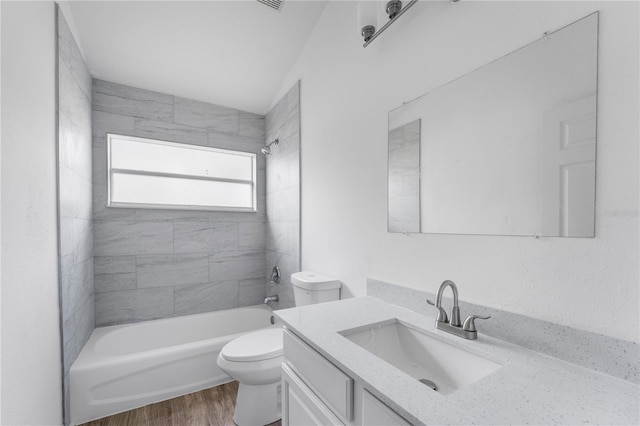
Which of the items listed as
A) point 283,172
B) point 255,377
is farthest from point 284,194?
point 255,377

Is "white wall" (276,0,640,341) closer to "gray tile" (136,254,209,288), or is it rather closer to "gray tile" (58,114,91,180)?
"gray tile" (136,254,209,288)

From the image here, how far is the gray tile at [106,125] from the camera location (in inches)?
93.9

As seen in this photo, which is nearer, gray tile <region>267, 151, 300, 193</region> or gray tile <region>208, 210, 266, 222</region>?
gray tile <region>267, 151, 300, 193</region>

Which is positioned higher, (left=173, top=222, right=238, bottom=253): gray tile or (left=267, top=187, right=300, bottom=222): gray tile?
(left=267, top=187, right=300, bottom=222): gray tile

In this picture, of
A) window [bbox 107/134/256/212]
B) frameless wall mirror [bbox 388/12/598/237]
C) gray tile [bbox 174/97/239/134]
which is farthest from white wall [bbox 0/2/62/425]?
frameless wall mirror [bbox 388/12/598/237]

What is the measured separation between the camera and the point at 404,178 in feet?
4.37

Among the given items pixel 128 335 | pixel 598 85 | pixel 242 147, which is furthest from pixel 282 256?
pixel 598 85

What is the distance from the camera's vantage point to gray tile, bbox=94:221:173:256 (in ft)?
7.90

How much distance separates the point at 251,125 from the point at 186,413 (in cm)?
265

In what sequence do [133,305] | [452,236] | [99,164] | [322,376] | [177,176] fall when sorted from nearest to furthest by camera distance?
[322,376] < [452,236] < [99,164] < [133,305] < [177,176]

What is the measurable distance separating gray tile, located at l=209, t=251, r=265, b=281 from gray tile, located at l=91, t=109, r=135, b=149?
1.41m

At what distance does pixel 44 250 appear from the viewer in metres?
1.35

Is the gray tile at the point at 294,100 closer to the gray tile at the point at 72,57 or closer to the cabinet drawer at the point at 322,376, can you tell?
the gray tile at the point at 72,57

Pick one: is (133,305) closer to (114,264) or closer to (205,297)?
(114,264)
